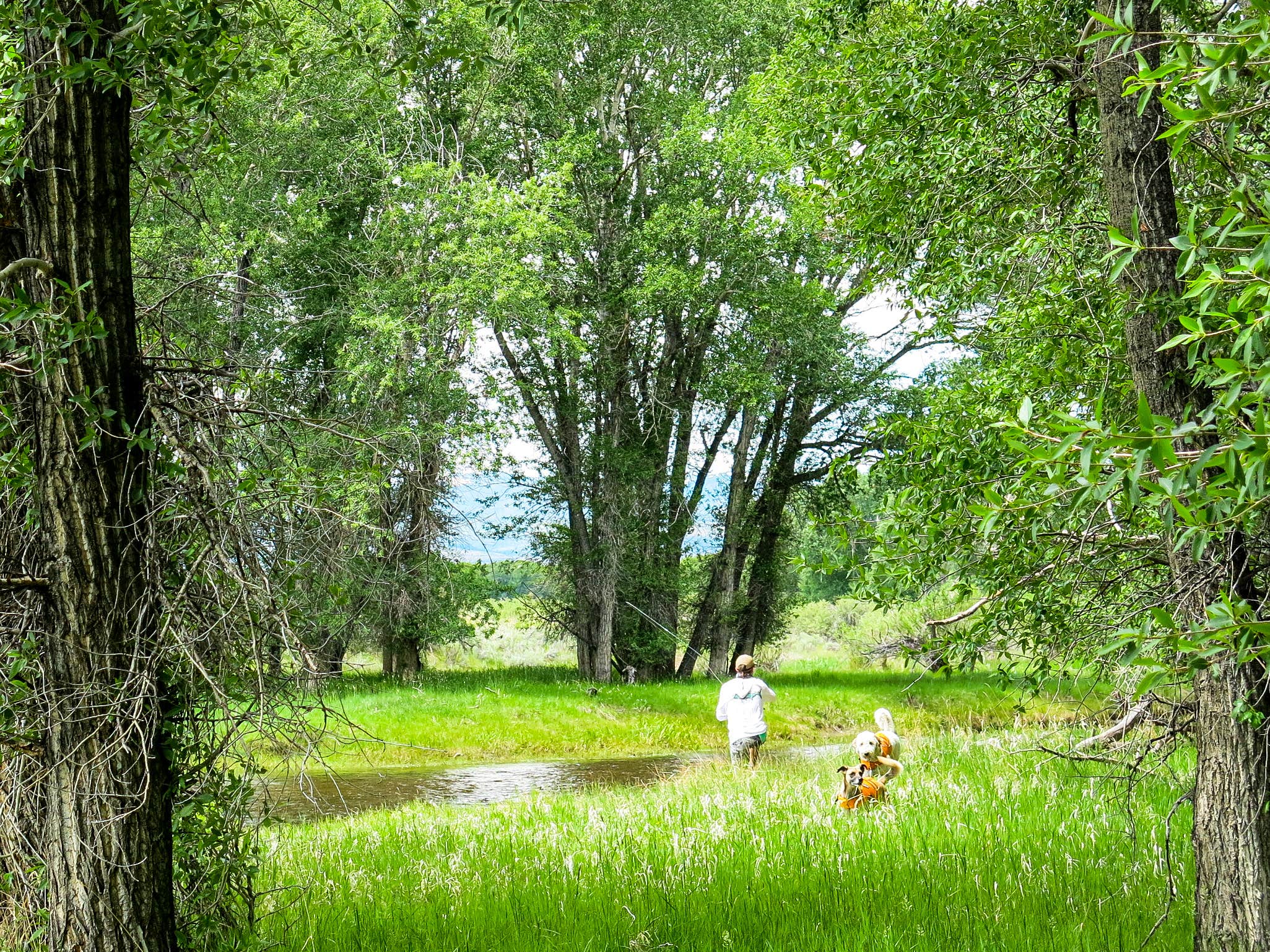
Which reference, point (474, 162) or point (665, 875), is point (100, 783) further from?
point (474, 162)

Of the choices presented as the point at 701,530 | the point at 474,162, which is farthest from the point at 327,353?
the point at 701,530

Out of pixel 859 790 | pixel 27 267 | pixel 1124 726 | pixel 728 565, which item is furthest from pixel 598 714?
pixel 27 267

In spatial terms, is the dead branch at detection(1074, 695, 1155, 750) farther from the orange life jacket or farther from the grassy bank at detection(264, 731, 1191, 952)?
the orange life jacket

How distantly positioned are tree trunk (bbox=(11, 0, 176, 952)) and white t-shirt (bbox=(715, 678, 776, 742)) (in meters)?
10.1

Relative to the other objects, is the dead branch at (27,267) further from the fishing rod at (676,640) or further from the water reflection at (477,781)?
the fishing rod at (676,640)

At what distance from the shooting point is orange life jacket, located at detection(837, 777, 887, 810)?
9086 millimetres

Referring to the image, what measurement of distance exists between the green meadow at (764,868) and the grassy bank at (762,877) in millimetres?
20

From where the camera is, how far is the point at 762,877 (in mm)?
6543

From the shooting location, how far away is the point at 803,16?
9742 millimetres

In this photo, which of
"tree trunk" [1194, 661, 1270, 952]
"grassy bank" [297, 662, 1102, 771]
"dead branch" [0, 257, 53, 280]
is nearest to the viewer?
"dead branch" [0, 257, 53, 280]

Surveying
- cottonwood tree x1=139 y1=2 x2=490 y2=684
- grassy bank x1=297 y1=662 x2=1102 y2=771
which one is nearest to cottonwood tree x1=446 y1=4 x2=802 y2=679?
cottonwood tree x1=139 y1=2 x2=490 y2=684

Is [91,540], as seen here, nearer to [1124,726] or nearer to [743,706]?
[1124,726]

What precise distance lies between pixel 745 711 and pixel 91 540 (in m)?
10.9

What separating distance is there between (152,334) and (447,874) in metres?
4.29
